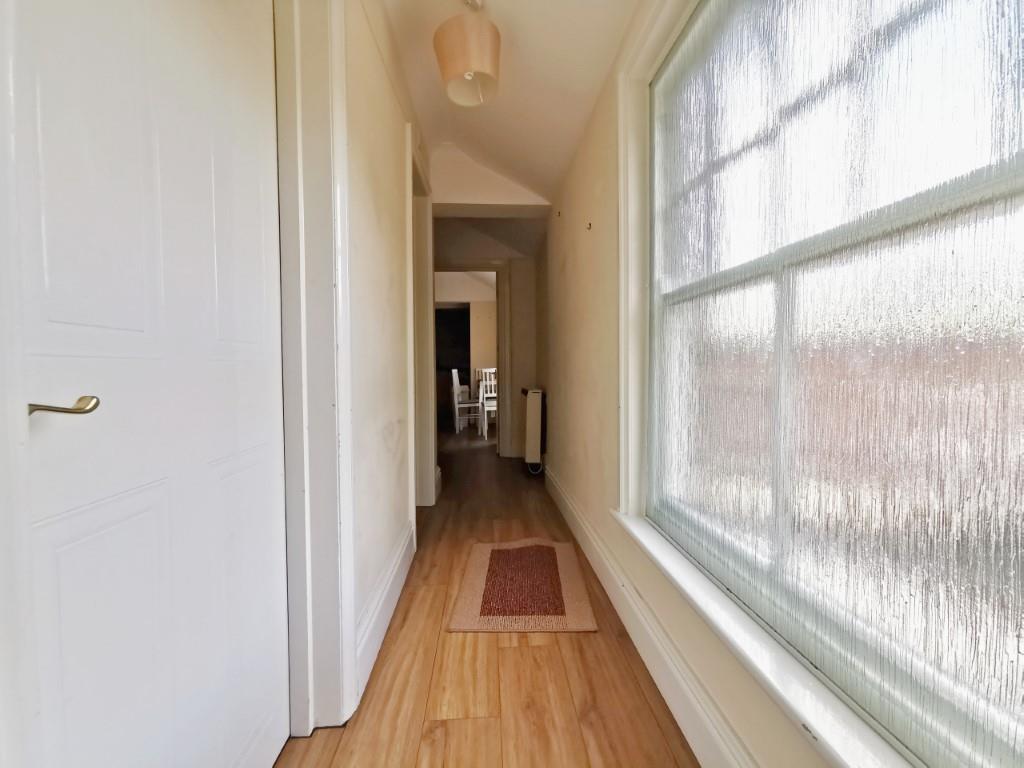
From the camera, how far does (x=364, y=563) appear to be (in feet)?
4.48

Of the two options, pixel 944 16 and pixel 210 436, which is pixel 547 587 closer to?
pixel 210 436

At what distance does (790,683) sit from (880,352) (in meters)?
0.59

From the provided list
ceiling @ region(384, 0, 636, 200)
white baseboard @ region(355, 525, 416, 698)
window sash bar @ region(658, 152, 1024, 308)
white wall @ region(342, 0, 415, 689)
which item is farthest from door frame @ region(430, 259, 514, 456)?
window sash bar @ region(658, 152, 1024, 308)

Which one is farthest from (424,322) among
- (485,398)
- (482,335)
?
(482,335)

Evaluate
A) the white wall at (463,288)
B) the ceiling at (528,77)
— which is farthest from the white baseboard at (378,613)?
the white wall at (463,288)

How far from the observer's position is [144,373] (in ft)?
2.14

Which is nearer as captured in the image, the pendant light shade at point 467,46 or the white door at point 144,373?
the white door at point 144,373

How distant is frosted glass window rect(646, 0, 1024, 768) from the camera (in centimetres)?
51

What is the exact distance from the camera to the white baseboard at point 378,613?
4.15ft

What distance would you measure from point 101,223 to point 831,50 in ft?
3.88

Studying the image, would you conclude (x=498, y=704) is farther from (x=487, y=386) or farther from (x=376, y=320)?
(x=487, y=386)

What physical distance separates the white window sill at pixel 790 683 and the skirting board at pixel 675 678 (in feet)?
0.72

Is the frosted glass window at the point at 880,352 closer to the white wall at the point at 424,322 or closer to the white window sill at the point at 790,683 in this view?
the white window sill at the point at 790,683

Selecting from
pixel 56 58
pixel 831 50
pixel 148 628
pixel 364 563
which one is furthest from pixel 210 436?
pixel 831 50
